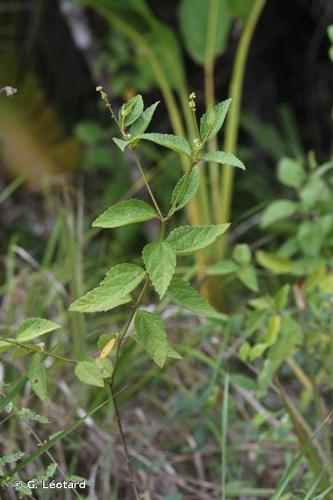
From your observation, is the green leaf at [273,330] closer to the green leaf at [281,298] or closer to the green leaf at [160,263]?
the green leaf at [281,298]

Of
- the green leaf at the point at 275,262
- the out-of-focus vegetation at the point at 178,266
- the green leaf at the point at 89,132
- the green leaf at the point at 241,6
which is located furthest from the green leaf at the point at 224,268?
the green leaf at the point at 89,132

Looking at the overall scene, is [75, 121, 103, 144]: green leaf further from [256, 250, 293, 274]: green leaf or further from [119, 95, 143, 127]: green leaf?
[119, 95, 143, 127]: green leaf

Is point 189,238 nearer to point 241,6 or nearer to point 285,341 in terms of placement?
point 285,341

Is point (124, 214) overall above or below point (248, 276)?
above

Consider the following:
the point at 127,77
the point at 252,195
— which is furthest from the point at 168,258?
the point at 252,195

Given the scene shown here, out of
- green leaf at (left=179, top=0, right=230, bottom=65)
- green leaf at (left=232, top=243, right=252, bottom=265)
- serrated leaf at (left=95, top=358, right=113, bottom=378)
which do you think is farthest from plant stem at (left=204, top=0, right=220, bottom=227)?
serrated leaf at (left=95, top=358, right=113, bottom=378)

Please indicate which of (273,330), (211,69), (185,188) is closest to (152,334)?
(185,188)
